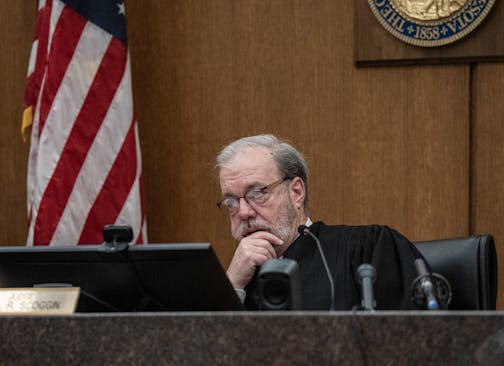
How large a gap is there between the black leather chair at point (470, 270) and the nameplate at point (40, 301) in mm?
1285

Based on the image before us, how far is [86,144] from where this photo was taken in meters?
3.53

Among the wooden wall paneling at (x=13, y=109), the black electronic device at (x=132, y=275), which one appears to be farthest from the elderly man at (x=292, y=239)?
the wooden wall paneling at (x=13, y=109)

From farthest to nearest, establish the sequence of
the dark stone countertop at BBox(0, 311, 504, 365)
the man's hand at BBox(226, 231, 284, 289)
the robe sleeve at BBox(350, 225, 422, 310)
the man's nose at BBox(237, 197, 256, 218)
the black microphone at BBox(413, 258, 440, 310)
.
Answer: the man's nose at BBox(237, 197, 256, 218), the man's hand at BBox(226, 231, 284, 289), the robe sleeve at BBox(350, 225, 422, 310), the black microphone at BBox(413, 258, 440, 310), the dark stone countertop at BBox(0, 311, 504, 365)

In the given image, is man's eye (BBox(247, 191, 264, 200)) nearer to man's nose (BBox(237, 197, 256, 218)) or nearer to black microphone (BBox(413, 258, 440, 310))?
man's nose (BBox(237, 197, 256, 218))

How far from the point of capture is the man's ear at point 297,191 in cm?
292

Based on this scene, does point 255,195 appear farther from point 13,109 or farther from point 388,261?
point 13,109

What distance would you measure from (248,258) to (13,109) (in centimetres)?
182

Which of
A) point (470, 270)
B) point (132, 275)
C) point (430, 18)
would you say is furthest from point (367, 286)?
point (430, 18)

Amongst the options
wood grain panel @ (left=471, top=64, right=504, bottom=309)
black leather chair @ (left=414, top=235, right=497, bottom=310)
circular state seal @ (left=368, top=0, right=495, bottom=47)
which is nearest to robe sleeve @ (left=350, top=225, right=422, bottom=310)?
black leather chair @ (left=414, top=235, right=497, bottom=310)

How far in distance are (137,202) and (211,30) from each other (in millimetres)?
897

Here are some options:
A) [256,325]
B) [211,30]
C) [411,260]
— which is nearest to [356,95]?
[211,30]

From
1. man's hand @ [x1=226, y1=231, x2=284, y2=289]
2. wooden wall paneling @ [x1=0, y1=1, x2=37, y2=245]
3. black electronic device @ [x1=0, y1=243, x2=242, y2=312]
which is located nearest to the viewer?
black electronic device @ [x1=0, y1=243, x2=242, y2=312]

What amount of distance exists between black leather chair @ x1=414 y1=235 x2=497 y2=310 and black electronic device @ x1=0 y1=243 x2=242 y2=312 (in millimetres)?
906

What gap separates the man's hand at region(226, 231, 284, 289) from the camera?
103 inches
